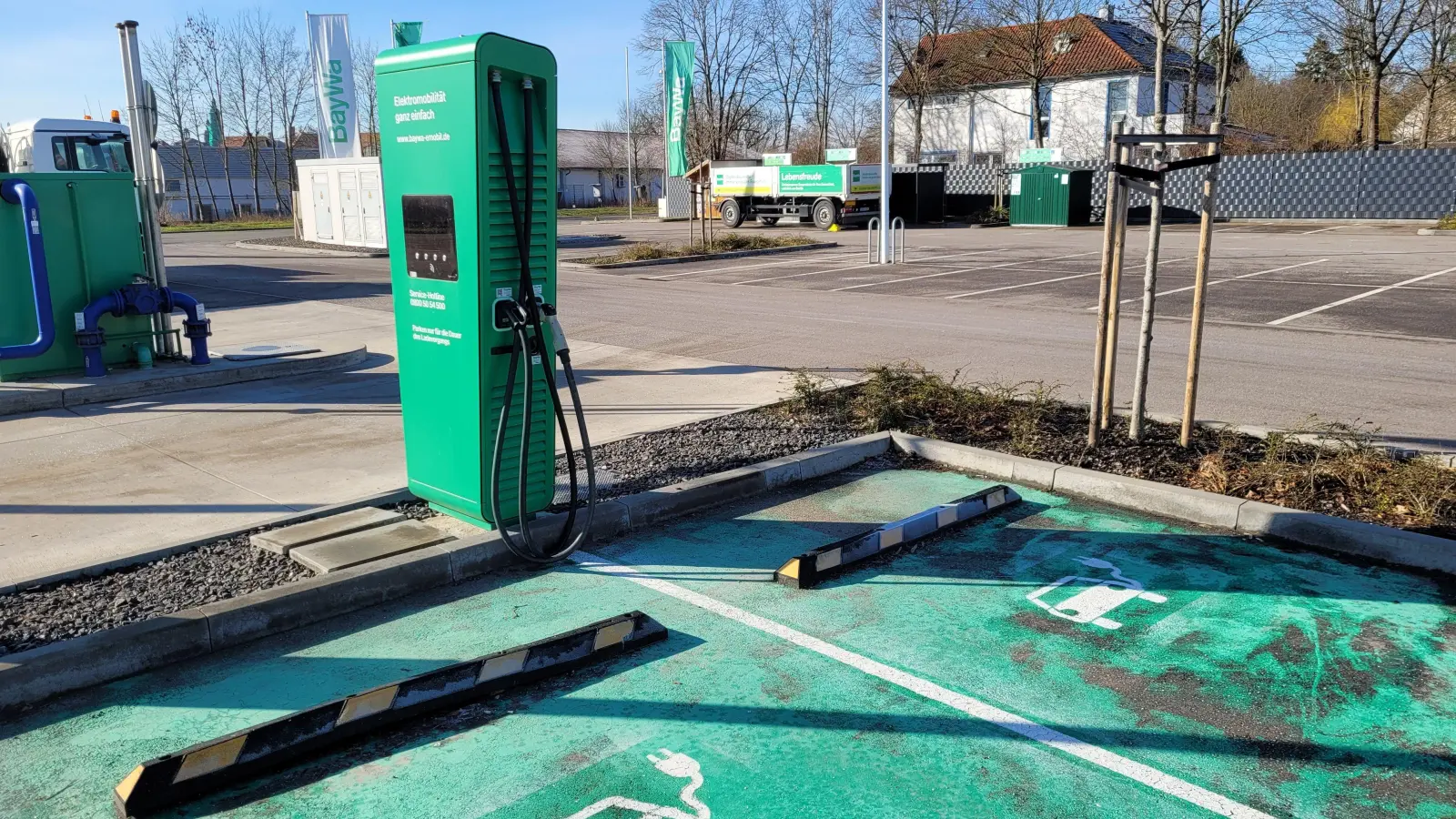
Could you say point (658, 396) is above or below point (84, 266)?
below

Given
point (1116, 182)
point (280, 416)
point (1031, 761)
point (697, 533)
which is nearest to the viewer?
point (1031, 761)

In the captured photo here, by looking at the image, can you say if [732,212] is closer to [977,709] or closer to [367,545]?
[367,545]

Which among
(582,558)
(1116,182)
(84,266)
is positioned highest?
(1116,182)

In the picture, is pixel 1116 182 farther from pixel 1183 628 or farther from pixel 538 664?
pixel 538 664

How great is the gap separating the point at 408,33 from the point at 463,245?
25.3m

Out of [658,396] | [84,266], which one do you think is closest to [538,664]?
[658,396]

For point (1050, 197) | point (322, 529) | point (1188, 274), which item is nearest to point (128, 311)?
point (322, 529)

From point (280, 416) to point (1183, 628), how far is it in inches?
282

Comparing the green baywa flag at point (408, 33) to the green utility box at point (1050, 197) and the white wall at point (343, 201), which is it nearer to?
the white wall at point (343, 201)

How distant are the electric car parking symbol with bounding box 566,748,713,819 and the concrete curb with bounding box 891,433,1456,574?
3.55 m

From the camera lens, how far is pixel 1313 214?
35.8 meters

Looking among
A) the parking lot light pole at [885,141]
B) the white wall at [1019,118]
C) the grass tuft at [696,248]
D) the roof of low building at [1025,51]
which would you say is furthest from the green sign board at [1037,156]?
the parking lot light pole at [885,141]

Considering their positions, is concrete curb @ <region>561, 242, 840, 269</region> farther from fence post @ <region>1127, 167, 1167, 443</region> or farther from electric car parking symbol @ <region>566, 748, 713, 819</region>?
electric car parking symbol @ <region>566, 748, 713, 819</region>

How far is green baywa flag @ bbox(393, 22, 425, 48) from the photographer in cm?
2655
